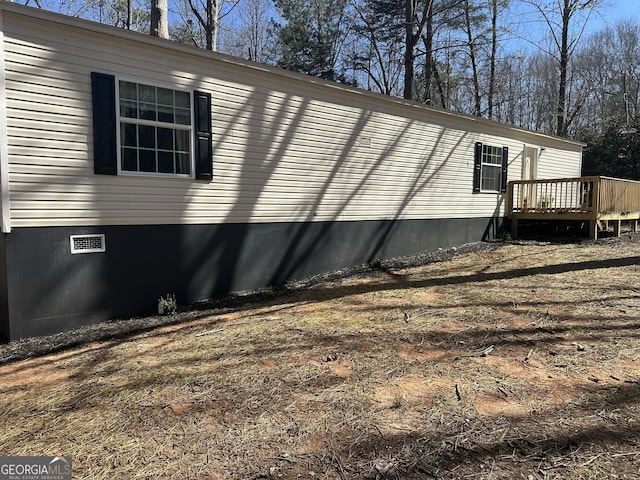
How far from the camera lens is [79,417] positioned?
294 centimetres

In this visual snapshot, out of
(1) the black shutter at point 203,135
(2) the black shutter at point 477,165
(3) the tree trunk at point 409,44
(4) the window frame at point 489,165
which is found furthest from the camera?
(3) the tree trunk at point 409,44

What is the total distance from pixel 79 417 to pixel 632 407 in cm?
356

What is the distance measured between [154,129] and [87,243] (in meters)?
1.65

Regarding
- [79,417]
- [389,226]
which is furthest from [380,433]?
[389,226]

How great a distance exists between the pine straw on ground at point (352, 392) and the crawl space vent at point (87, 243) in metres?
1.08

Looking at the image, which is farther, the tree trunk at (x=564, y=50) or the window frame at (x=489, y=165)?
the tree trunk at (x=564, y=50)

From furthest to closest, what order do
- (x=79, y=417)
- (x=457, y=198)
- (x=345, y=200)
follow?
(x=457, y=198) < (x=345, y=200) < (x=79, y=417)

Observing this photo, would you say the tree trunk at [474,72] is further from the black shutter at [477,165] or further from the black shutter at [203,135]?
the black shutter at [203,135]

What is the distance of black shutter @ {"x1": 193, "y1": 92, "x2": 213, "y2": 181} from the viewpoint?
5992 mm

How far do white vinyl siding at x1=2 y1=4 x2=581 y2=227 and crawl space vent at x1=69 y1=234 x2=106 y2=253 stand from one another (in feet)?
0.60

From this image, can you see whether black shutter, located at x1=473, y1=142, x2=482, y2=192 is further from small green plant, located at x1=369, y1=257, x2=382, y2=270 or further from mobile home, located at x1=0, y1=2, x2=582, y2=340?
small green plant, located at x1=369, y1=257, x2=382, y2=270

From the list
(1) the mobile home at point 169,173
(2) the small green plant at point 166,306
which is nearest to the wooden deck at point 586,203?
(1) the mobile home at point 169,173

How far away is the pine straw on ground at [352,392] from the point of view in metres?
2.34

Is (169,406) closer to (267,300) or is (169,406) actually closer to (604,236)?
(267,300)
